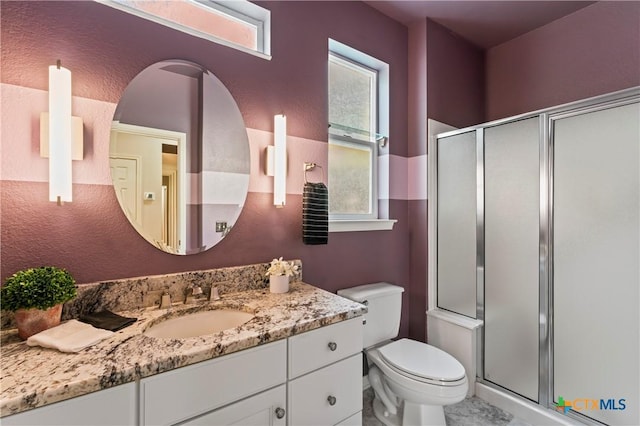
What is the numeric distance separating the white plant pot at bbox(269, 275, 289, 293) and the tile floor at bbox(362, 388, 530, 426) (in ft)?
3.39

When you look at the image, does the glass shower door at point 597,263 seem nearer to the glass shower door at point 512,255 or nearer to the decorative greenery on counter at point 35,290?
the glass shower door at point 512,255

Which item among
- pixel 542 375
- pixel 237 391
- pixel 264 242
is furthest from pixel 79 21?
pixel 542 375

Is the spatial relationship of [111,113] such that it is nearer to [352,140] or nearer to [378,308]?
[352,140]

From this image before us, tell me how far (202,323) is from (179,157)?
2.45ft

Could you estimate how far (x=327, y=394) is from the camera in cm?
118

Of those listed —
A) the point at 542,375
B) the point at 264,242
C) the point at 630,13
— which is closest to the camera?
the point at 264,242

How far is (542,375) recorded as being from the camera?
5.84 ft

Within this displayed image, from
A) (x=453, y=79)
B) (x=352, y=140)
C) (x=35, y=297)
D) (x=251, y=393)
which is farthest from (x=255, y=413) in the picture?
(x=453, y=79)

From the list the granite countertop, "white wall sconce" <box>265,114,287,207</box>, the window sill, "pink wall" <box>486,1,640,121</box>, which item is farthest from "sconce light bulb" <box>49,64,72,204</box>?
"pink wall" <box>486,1,640,121</box>

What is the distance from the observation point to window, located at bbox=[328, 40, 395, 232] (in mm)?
2059

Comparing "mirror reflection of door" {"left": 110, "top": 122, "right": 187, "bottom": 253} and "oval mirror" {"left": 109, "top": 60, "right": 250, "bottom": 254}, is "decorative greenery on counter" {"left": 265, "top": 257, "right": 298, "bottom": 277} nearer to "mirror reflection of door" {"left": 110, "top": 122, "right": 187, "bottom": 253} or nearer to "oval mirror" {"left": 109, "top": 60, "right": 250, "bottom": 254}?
"oval mirror" {"left": 109, "top": 60, "right": 250, "bottom": 254}

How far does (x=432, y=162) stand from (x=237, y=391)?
1.97 meters

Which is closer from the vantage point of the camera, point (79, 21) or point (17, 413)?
point (17, 413)

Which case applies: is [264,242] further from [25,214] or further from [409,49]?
[409,49]
